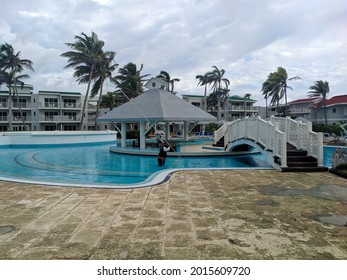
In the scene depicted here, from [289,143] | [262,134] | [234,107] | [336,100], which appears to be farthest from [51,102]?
[336,100]

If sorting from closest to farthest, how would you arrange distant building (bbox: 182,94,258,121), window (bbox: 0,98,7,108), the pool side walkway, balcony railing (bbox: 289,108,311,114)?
the pool side walkway
window (bbox: 0,98,7,108)
balcony railing (bbox: 289,108,311,114)
distant building (bbox: 182,94,258,121)

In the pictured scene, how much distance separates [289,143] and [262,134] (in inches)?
48.1

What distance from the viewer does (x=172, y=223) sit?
14.8 feet

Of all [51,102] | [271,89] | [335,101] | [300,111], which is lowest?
[300,111]

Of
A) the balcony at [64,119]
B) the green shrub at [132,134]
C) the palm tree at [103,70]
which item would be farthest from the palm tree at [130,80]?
the balcony at [64,119]

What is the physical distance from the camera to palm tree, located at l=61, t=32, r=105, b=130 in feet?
109

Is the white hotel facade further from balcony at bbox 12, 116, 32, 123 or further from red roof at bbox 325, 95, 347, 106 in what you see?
red roof at bbox 325, 95, 347, 106

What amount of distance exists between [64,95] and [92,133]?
22.1m

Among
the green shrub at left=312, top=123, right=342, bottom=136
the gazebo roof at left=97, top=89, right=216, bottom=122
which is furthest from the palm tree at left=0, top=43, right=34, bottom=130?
the green shrub at left=312, top=123, right=342, bottom=136

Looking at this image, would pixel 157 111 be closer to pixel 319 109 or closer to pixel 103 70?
pixel 103 70

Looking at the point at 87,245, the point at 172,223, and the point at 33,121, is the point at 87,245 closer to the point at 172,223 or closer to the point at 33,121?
the point at 172,223

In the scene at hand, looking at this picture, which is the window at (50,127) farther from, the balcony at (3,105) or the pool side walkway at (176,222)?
the pool side walkway at (176,222)

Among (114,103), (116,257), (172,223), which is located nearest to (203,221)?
(172,223)

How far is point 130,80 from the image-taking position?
36.2 m
